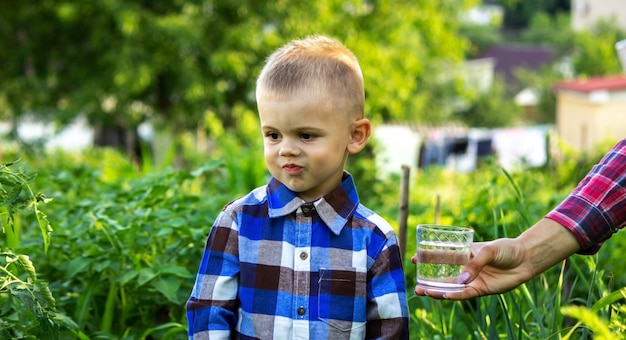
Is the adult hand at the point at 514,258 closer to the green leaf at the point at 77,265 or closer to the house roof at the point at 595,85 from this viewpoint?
the green leaf at the point at 77,265

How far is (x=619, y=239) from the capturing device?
14.7 ft

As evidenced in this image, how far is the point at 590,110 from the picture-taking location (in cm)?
2492

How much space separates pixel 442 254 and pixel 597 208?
55cm

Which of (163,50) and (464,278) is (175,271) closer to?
(464,278)

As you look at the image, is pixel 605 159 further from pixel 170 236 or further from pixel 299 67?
pixel 170 236

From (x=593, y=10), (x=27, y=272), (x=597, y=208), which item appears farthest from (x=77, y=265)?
(x=593, y=10)

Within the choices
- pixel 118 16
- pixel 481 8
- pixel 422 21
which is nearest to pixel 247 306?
pixel 118 16

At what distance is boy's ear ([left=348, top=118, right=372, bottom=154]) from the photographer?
257cm

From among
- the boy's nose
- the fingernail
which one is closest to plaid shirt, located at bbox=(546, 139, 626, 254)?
the fingernail

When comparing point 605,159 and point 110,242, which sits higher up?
point 605,159

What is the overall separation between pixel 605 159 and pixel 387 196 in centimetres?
485

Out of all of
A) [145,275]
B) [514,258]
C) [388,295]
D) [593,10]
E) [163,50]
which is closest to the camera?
[388,295]

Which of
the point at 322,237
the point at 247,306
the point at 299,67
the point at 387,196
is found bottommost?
the point at 387,196

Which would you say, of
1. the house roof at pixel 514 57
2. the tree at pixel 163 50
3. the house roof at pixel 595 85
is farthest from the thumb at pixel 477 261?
the house roof at pixel 514 57
